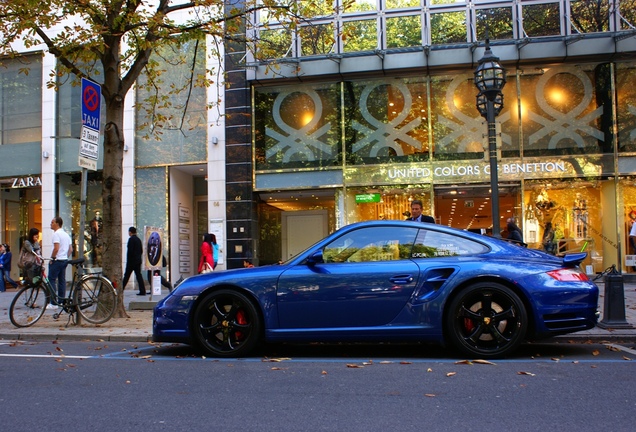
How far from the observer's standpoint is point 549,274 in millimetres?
5816

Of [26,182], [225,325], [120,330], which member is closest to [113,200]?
[120,330]

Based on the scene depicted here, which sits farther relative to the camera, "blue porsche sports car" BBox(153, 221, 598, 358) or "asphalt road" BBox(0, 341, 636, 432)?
"blue porsche sports car" BBox(153, 221, 598, 358)

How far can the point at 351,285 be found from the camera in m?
5.94

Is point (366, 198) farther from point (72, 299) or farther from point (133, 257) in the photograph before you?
point (72, 299)

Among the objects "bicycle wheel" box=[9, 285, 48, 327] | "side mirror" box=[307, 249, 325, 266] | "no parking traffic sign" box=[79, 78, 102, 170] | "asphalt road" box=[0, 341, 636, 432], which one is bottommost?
"asphalt road" box=[0, 341, 636, 432]

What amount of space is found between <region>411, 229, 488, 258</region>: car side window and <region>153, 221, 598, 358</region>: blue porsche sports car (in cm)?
1

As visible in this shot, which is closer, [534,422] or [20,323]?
[534,422]

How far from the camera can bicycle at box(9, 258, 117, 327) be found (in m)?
9.27

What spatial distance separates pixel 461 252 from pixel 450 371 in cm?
128

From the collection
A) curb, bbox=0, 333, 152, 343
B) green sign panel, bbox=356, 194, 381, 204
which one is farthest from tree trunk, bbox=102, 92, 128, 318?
green sign panel, bbox=356, 194, 381, 204

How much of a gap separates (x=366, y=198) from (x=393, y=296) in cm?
1163

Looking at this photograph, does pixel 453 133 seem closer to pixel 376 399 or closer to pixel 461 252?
pixel 461 252

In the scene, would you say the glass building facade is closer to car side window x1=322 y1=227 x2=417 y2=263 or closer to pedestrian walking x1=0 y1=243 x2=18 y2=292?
pedestrian walking x1=0 y1=243 x2=18 y2=292

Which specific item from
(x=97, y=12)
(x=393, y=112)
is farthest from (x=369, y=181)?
(x=97, y=12)
